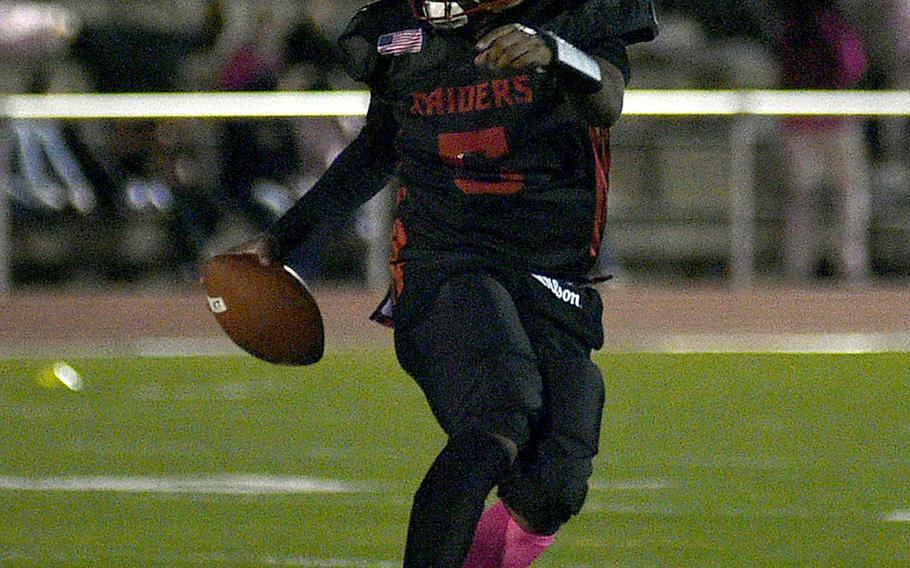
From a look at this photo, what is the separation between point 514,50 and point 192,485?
3.04m

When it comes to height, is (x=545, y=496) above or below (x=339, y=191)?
below

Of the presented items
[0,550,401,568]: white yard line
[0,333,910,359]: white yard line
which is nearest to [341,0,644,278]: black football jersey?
[0,550,401,568]: white yard line

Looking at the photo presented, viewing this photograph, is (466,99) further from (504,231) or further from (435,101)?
(504,231)

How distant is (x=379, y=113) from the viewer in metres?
4.69

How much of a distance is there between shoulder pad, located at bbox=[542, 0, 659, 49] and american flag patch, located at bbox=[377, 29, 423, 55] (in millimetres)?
239

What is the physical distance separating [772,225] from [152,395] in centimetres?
401

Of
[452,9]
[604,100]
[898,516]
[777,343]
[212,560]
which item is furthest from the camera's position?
[777,343]

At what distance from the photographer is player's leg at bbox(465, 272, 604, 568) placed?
4.29 meters

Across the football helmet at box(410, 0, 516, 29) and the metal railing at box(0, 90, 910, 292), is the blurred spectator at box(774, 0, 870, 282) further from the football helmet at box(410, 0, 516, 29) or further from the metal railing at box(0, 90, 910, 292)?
the football helmet at box(410, 0, 516, 29)

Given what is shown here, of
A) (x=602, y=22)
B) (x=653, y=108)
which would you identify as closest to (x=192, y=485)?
(x=602, y=22)

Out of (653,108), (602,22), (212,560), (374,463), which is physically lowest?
(653,108)

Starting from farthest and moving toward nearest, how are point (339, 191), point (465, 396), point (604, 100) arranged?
point (339, 191)
point (465, 396)
point (604, 100)

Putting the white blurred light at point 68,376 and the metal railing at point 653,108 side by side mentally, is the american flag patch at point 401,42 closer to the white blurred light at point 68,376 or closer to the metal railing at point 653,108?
the white blurred light at point 68,376

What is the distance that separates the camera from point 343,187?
4.76m
